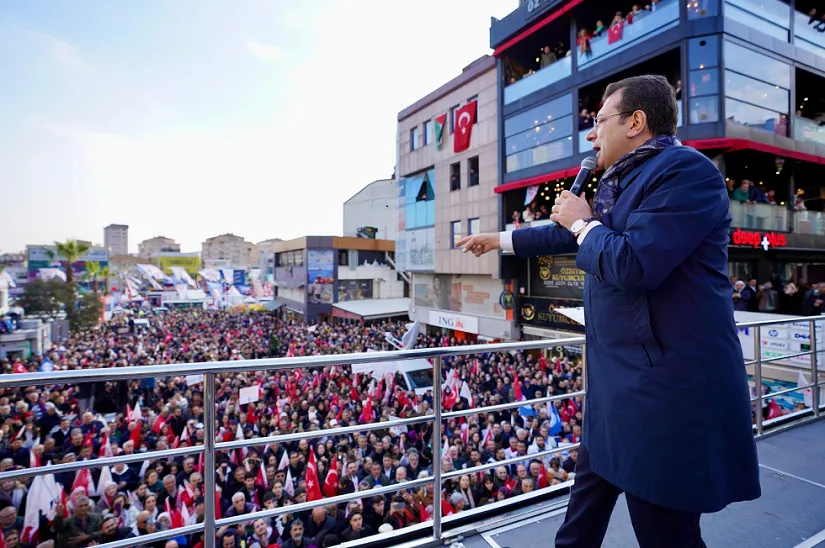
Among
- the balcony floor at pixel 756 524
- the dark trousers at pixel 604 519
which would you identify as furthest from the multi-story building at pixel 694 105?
the dark trousers at pixel 604 519

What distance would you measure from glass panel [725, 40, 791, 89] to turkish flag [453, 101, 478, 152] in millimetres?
10223

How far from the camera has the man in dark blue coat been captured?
3.46 feet

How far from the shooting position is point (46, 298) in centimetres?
2766

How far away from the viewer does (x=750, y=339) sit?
849cm

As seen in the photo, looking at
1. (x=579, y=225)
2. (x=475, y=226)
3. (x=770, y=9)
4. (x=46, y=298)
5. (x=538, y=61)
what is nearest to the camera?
(x=579, y=225)

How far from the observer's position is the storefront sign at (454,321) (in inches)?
786

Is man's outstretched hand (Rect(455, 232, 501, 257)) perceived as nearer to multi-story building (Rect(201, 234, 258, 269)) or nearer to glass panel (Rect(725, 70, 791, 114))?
glass panel (Rect(725, 70, 791, 114))

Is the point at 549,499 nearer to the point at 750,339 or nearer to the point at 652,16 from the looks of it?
the point at 750,339

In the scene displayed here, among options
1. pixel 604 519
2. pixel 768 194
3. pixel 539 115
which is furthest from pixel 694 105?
pixel 604 519

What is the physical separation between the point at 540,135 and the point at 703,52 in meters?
5.62

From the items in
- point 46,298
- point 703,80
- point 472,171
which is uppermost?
point 703,80

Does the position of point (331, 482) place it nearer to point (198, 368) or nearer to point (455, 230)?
point (198, 368)

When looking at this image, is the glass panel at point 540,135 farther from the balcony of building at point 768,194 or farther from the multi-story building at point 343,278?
the multi-story building at point 343,278

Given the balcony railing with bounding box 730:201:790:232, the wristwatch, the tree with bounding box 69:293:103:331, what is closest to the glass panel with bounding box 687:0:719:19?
the balcony railing with bounding box 730:201:790:232
